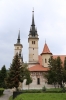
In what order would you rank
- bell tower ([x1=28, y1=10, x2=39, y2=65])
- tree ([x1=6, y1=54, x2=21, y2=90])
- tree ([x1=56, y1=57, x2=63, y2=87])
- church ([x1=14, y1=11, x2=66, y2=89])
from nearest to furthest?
tree ([x1=6, y1=54, x2=21, y2=90])
tree ([x1=56, y1=57, x2=63, y2=87])
church ([x1=14, y1=11, x2=66, y2=89])
bell tower ([x1=28, y1=10, x2=39, y2=65])

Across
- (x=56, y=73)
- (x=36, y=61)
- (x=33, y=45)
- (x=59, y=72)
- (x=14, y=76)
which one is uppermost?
(x=33, y=45)

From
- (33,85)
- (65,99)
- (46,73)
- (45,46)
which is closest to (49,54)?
(45,46)

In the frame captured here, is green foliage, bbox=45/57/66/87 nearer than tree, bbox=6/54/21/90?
No

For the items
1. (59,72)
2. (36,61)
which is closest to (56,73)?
(59,72)

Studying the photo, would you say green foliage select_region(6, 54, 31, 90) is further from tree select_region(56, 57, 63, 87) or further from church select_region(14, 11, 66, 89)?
church select_region(14, 11, 66, 89)

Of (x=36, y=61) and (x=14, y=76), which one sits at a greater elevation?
(x=36, y=61)

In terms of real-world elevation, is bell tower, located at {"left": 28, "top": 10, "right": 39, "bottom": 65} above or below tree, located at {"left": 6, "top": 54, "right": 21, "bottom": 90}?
above

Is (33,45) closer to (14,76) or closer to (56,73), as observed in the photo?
(56,73)

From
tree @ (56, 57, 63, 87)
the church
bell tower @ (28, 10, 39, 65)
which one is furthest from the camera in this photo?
bell tower @ (28, 10, 39, 65)

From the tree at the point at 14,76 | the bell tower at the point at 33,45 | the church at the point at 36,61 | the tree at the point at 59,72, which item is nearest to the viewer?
the tree at the point at 14,76

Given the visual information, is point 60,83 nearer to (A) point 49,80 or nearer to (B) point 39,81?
(A) point 49,80

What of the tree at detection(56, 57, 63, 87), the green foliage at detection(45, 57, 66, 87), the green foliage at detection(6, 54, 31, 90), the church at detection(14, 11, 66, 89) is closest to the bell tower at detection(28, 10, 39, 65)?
the church at detection(14, 11, 66, 89)

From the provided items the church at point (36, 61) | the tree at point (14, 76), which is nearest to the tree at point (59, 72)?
the church at point (36, 61)

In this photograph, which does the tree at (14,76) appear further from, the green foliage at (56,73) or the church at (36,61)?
the church at (36,61)
